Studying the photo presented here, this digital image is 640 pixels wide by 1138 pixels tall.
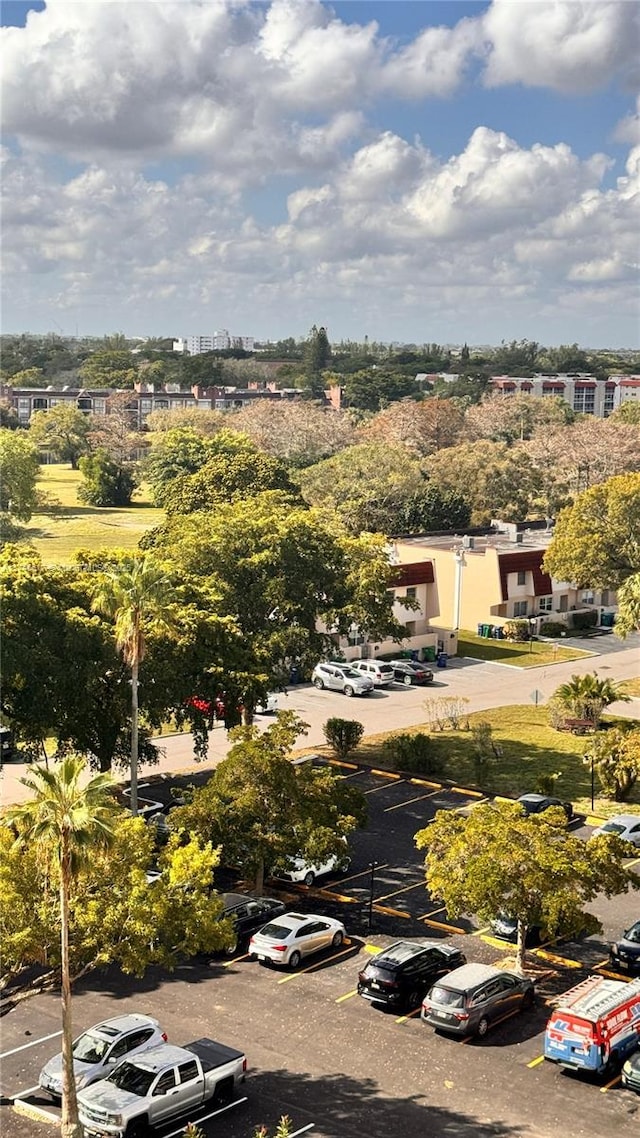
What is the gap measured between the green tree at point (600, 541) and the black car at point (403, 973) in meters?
38.8

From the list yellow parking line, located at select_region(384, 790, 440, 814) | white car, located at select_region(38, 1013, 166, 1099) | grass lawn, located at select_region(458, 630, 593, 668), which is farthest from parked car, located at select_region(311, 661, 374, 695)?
white car, located at select_region(38, 1013, 166, 1099)

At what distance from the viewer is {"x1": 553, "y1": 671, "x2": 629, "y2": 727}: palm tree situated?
47688 millimetres

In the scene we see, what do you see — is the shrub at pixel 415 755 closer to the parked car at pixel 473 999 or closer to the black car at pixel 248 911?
the black car at pixel 248 911

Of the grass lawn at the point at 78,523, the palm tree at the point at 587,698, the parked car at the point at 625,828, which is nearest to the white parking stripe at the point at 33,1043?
the parked car at the point at 625,828

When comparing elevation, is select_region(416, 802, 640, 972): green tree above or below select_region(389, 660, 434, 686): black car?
above

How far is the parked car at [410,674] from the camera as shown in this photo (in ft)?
184

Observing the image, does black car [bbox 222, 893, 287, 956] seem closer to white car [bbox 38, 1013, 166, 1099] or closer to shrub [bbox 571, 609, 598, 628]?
white car [bbox 38, 1013, 166, 1099]

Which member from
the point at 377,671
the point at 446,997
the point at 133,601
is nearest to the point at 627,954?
the point at 446,997

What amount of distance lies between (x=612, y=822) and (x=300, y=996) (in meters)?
13.6

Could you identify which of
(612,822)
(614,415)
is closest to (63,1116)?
(612,822)

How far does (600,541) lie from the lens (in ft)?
206

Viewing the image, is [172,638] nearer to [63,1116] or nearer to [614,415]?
[63,1116]

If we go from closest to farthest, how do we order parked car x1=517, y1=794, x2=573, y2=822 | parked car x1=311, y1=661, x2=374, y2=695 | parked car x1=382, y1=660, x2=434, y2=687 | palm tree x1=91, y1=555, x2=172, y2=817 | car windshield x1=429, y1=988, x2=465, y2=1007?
1. car windshield x1=429, y1=988, x2=465, y2=1007
2. palm tree x1=91, y1=555, x2=172, y2=817
3. parked car x1=517, y1=794, x2=573, y2=822
4. parked car x1=311, y1=661, x2=374, y2=695
5. parked car x1=382, y1=660, x2=434, y2=687

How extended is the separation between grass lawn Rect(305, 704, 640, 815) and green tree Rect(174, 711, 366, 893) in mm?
12193
